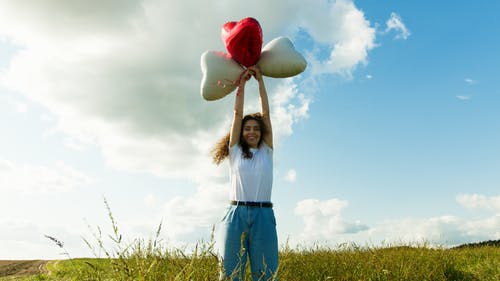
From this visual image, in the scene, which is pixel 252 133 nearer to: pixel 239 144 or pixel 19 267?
pixel 239 144

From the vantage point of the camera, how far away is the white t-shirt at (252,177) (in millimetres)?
3197

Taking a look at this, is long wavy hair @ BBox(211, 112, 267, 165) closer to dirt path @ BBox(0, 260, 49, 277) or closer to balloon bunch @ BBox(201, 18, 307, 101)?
balloon bunch @ BBox(201, 18, 307, 101)

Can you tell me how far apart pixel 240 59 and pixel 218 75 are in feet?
0.90

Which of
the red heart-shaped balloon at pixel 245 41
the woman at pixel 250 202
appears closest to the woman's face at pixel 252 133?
the woman at pixel 250 202

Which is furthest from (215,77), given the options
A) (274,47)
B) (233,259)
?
(233,259)

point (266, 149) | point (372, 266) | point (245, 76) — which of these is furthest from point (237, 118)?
point (372, 266)

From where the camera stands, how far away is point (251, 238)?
3.10 m

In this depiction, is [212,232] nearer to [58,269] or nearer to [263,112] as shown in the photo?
[263,112]

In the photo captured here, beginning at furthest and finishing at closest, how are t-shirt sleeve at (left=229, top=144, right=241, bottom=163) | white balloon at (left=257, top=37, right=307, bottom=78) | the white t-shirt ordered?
white balloon at (left=257, top=37, right=307, bottom=78) < t-shirt sleeve at (left=229, top=144, right=241, bottom=163) < the white t-shirt

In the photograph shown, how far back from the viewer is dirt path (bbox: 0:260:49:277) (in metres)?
9.60

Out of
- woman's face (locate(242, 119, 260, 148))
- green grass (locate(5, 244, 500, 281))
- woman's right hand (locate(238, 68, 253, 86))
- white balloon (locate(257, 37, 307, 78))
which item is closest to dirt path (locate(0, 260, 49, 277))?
green grass (locate(5, 244, 500, 281))

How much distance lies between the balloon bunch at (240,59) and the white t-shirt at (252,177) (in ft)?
3.15

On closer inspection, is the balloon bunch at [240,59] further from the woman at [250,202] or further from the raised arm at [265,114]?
the woman at [250,202]

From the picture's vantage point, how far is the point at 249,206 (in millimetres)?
3158
